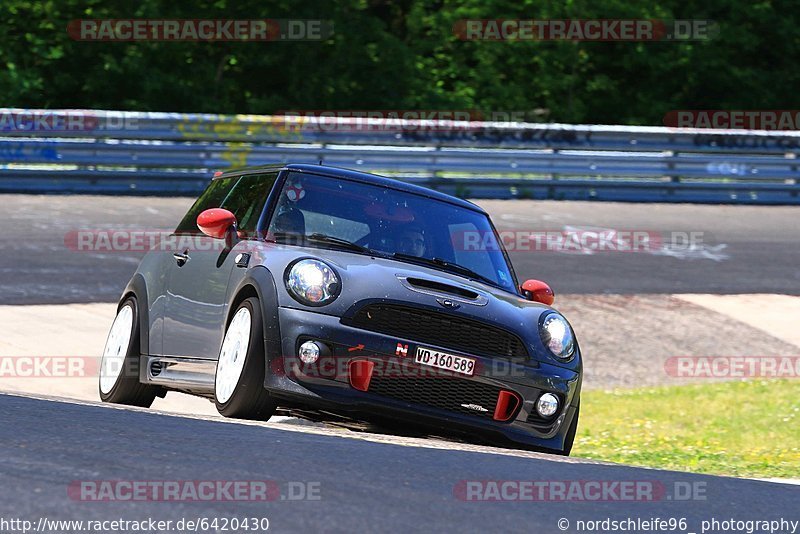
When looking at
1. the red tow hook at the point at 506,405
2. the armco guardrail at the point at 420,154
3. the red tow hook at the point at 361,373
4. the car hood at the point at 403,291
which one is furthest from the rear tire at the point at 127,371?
the armco guardrail at the point at 420,154

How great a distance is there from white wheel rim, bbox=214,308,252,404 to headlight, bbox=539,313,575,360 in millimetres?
1534

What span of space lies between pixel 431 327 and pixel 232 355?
3.46 ft

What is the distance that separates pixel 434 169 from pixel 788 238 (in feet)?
16.9

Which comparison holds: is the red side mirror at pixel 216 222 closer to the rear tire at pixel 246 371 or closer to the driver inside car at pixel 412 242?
the rear tire at pixel 246 371

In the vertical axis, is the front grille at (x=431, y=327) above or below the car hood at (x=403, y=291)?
below

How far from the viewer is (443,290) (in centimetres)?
683

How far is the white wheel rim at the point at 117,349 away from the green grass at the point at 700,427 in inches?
118

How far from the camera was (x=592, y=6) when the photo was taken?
29.1 meters

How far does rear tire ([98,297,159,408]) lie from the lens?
27.0 feet

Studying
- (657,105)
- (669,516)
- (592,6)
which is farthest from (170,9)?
(669,516)

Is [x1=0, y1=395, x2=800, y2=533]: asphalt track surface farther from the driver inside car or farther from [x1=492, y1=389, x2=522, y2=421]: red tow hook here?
the driver inside car

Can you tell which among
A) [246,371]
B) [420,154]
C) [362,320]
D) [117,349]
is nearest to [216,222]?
[246,371]

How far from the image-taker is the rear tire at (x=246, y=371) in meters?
6.55

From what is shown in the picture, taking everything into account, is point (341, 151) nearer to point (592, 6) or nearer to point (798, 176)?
point (798, 176)
